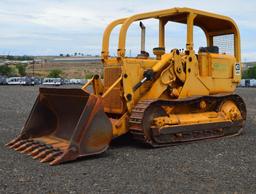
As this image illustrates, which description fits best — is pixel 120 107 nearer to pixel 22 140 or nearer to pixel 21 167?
pixel 22 140

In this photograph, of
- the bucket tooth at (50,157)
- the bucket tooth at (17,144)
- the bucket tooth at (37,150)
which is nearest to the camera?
the bucket tooth at (50,157)

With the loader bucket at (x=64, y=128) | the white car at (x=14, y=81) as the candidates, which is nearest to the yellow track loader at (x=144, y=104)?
the loader bucket at (x=64, y=128)

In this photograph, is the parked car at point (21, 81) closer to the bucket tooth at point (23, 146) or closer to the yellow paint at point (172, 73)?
the yellow paint at point (172, 73)

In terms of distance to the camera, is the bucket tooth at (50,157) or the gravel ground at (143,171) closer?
the gravel ground at (143,171)

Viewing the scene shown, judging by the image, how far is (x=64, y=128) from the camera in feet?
29.8

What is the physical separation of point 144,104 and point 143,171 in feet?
7.73

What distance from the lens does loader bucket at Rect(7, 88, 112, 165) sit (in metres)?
7.53

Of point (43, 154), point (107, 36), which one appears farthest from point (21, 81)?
point (43, 154)

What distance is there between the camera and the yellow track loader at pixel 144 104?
782cm

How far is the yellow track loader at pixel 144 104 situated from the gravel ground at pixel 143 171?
1.21 feet

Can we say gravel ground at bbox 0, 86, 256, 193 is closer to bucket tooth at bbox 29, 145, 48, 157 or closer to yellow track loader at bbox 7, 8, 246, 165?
bucket tooth at bbox 29, 145, 48, 157

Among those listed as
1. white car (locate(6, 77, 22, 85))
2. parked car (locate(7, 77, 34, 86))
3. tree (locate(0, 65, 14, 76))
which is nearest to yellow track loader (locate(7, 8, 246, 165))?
parked car (locate(7, 77, 34, 86))

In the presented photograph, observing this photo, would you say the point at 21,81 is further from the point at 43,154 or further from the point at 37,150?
the point at 43,154

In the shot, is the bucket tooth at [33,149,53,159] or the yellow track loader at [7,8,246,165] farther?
the yellow track loader at [7,8,246,165]
